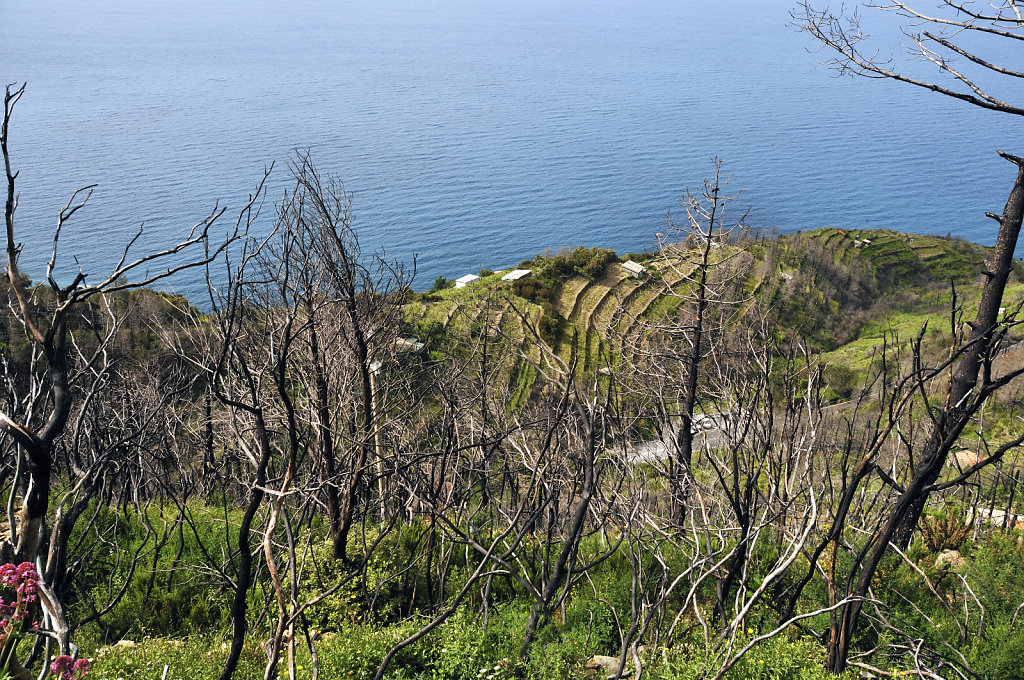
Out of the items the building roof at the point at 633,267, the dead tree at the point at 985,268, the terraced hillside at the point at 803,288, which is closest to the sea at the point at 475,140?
the terraced hillside at the point at 803,288

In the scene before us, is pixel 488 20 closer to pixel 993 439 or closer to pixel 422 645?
pixel 993 439

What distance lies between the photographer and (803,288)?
56.3 m

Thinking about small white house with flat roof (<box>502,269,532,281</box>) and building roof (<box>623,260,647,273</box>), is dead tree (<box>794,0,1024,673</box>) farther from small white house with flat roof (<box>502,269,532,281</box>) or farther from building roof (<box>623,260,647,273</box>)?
building roof (<box>623,260,647,273</box>)

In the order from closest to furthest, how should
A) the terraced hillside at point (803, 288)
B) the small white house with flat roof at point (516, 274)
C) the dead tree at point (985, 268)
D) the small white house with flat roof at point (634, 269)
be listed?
the dead tree at point (985, 268)
the terraced hillside at point (803, 288)
the small white house with flat roof at point (516, 274)
the small white house with flat roof at point (634, 269)

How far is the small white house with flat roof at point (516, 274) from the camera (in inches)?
1809

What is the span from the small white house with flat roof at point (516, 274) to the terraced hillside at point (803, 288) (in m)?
0.52

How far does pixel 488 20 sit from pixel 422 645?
17836 cm

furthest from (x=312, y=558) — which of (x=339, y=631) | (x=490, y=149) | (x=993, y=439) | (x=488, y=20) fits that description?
(x=488, y=20)

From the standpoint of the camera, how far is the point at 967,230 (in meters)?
60.2

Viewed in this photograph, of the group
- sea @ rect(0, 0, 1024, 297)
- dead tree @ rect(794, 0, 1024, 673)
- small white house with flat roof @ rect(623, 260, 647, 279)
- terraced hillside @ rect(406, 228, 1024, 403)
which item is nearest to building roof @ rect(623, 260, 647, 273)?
small white house with flat roof @ rect(623, 260, 647, 279)

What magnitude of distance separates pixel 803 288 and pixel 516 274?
24248 millimetres

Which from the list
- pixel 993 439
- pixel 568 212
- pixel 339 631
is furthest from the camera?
pixel 568 212

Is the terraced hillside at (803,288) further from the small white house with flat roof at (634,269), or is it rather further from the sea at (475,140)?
the sea at (475,140)

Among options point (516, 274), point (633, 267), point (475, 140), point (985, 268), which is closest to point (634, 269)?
point (633, 267)
